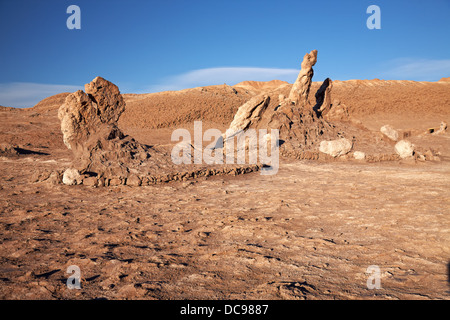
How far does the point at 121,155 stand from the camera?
7.12m

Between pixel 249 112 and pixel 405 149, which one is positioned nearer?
pixel 405 149

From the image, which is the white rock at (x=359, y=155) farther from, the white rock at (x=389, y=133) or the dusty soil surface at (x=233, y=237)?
the dusty soil surface at (x=233, y=237)

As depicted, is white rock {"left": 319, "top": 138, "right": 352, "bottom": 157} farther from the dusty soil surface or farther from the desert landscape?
the dusty soil surface

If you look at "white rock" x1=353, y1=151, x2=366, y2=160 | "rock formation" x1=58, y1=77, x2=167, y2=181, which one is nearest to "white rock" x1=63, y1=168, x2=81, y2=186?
"rock formation" x1=58, y1=77, x2=167, y2=181

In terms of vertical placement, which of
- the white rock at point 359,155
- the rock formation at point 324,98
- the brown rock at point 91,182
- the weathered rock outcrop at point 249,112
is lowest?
the brown rock at point 91,182

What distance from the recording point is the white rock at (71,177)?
6402mm

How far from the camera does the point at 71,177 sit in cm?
643

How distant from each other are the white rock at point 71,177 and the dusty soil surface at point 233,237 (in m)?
0.21

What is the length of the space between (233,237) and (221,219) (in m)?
0.68

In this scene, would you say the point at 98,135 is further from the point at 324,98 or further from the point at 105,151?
the point at 324,98

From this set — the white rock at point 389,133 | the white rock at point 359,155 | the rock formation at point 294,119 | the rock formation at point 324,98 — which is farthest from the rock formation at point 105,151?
the white rock at point 389,133

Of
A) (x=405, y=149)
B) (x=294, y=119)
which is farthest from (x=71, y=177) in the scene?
(x=405, y=149)

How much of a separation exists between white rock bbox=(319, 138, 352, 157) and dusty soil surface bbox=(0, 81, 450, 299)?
2649 millimetres
